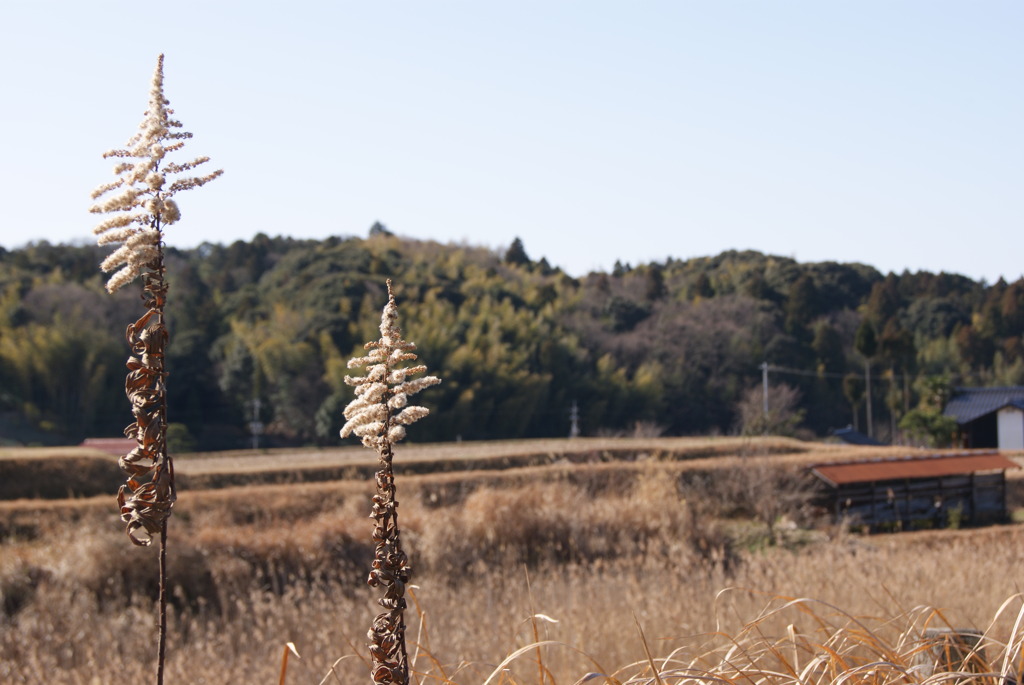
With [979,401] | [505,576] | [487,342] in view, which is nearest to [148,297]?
[505,576]

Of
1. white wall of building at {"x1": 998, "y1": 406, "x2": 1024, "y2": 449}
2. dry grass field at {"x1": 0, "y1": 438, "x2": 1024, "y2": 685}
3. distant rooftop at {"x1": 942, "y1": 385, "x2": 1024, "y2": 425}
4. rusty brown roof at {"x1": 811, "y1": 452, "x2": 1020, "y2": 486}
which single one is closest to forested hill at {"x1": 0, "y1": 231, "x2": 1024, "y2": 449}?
distant rooftop at {"x1": 942, "y1": 385, "x2": 1024, "y2": 425}

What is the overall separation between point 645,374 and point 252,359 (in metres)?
17.5

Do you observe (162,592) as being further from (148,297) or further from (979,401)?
(979,401)

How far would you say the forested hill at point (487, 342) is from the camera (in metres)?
36.3

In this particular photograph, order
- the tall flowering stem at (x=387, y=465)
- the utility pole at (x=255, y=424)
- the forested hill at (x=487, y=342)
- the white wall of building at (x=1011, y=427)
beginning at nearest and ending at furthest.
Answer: the tall flowering stem at (x=387, y=465)
the forested hill at (x=487, y=342)
the utility pole at (x=255, y=424)
the white wall of building at (x=1011, y=427)

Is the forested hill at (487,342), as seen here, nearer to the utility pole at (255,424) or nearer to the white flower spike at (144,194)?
the utility pole at (255,424)

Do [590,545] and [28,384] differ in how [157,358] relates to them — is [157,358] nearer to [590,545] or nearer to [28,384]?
[590,545]

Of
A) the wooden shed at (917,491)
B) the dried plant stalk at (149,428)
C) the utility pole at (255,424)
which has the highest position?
the dried plant stalk at (149,428)

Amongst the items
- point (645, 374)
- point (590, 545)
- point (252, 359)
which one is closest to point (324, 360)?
point (252, 359)

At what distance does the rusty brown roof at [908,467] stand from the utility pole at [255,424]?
22.8 metres

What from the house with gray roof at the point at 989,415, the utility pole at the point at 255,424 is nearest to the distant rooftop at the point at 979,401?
the house with gray roof at the point at 989,415

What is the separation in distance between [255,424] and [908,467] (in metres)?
24.3

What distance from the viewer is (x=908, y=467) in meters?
21.5

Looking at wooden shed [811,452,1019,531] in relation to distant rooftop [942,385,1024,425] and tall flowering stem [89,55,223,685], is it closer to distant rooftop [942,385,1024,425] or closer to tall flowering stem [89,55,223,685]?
distant rooftop [942,385,1024,425]
